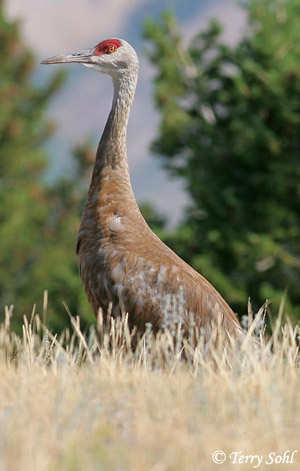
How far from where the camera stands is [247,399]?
12.3 ft

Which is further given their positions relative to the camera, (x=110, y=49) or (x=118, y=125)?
(x=110, y=49)

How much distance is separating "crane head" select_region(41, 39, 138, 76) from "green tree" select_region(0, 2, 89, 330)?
19.9m

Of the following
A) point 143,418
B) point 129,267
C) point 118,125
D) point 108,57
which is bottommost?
point 143,418

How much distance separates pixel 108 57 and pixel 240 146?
46.0 feet

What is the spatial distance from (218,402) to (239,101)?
59.9ft

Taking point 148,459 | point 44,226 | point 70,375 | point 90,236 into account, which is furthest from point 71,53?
point 44,226

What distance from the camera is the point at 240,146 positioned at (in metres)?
20.9

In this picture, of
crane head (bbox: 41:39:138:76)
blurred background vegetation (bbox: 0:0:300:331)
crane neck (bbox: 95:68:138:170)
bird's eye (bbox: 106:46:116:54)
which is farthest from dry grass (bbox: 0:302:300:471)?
blurred background vegetation (bbox: 0:0:300:331)

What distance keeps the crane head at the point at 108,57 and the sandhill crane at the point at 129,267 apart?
1140 mm

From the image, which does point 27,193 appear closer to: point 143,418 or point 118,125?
point 118,125

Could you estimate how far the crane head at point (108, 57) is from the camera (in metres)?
7.29

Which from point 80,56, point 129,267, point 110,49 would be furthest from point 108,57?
Result: point 129,267

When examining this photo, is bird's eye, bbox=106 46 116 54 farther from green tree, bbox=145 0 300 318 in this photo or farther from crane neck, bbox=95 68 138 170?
green tree, bbox=145 0 300 318

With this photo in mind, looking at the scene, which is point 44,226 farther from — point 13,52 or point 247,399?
point 247,399
